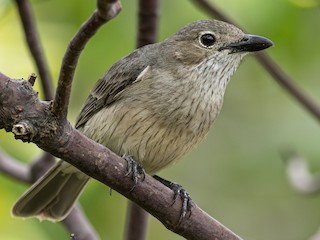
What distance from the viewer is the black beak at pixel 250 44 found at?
4352 millimetres

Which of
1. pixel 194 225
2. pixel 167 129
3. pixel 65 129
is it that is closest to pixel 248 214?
pixel 167 129

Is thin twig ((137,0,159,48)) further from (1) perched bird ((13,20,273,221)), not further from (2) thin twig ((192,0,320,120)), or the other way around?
(2) thin twig ((192,0,320,120))

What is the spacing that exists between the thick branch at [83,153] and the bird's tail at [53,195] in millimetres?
1243

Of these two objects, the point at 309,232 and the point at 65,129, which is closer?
the point at 65,129

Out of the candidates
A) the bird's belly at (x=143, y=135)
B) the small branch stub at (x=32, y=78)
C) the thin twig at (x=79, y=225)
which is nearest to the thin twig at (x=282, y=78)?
the bird's belly at (x=143, y=135)

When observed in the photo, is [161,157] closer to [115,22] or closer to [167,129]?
[167,129]

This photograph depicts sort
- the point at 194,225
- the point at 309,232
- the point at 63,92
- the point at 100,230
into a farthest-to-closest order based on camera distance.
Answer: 1. the point at 309,232
2. the point at 100,230
3. the point at 194,225
4. the point at 63,92

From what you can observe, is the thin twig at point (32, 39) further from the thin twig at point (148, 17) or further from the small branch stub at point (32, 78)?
the small branch stub at point (32, 78)

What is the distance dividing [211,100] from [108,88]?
63cm

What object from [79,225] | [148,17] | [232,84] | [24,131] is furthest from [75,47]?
[232,84]

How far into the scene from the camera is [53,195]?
16.0 feet

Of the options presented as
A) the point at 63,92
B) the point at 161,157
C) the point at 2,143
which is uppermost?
the point at 63,92

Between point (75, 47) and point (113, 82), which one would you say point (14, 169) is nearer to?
point (113, 82)

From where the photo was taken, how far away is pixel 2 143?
5.25 meters
